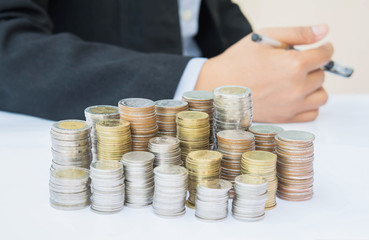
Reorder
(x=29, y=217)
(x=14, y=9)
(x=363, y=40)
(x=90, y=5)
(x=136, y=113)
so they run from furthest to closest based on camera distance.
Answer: (x=363, y=40) → (x=90, y=5) → (x=14, y=9) → (x=136, y=113) → (x=29, y=217)

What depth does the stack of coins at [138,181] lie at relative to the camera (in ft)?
2.54

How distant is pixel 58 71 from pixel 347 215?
764 millimetres

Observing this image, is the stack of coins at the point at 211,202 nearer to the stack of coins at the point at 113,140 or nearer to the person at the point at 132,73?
the stack of coins at the point at 113,140

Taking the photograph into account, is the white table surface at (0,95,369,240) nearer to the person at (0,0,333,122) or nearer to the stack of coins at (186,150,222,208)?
the stack of coins at (186,150,222,208)

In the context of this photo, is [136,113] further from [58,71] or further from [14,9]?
[14,9]

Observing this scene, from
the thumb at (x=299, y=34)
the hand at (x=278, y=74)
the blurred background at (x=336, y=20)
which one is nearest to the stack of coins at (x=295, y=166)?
the hand at (x=278, y=74)

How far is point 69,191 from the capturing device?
2.50 ft

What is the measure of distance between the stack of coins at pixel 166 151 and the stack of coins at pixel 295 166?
16 centimetres

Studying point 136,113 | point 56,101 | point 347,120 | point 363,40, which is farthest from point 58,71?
point 363,40

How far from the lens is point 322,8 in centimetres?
409

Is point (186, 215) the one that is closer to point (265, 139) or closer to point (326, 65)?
point (265, 139)

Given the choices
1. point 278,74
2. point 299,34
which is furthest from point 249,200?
point 299,34

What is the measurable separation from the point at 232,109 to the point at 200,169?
153mm

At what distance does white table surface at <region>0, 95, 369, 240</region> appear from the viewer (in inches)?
27.0
